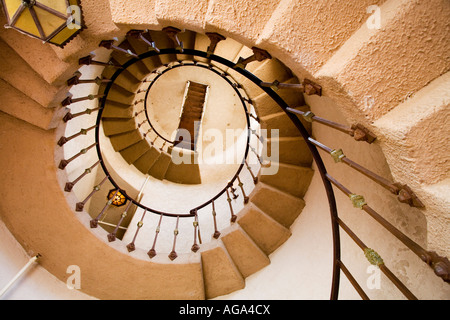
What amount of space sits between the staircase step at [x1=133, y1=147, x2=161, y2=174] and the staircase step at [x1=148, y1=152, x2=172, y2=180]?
85 mm

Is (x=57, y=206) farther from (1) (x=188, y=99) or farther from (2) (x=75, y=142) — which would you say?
(1) (x=188, y=99)

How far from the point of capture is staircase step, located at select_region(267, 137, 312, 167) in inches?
117

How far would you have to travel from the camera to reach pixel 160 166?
5.55 m

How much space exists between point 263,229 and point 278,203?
0.38 meters

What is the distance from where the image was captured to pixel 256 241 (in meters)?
3.13

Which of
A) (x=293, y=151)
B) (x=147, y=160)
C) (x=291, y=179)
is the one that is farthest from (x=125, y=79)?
(x=291, y=179)

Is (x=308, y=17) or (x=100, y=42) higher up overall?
(x=100, y=42)

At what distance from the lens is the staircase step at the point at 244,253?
3047 millimetres

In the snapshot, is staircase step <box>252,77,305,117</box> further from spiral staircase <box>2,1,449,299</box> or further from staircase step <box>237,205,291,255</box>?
staircase step <box>237,205,291,255</box>

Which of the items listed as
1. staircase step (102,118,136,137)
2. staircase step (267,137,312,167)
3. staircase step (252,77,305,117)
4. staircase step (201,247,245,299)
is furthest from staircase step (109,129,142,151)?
staircase step (267,137,312,167)

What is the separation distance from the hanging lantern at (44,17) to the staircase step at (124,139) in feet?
11.8

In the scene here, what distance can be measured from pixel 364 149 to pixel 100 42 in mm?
2051

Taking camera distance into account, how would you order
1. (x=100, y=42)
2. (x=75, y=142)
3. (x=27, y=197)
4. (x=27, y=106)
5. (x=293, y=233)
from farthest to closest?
(x=75, y=142), (x=293, y=233), (x=27, y=197), (x=27, y=106), (x=100, y=42)
